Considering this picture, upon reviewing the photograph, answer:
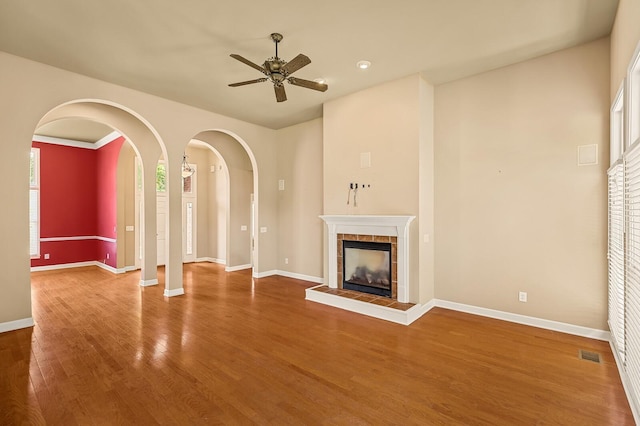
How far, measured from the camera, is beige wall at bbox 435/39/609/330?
3502 mm

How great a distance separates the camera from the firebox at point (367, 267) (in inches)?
182

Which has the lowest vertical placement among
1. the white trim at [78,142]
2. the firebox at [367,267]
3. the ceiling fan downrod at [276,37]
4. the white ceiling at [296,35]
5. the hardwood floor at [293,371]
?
the hardwood floor at [293,371]

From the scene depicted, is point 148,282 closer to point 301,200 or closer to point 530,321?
point 301,200

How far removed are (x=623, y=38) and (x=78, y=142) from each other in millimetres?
10541

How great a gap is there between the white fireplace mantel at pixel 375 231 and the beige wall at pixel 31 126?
2.69m

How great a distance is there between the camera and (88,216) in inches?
328

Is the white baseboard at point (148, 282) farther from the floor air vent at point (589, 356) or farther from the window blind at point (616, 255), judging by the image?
the window blind at point (616, 255)

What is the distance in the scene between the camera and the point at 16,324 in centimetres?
376

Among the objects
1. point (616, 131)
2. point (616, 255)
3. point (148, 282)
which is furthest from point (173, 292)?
point (616, 131)

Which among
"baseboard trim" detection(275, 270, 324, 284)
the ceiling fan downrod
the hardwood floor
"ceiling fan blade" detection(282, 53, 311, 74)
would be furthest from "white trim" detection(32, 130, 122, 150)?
"ceiling fan blade" detection(282, 53, 311, 74)

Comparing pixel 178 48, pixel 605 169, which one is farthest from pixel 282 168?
pixel 605 169

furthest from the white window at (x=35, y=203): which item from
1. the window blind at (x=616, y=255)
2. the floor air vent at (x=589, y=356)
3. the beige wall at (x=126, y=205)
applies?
the window blind at (x=616, y=255)

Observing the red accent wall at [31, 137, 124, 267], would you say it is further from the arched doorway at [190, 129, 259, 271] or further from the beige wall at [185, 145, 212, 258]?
the arched doorway at [190, 129, 259, 271]

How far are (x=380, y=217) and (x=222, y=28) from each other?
121 inches
